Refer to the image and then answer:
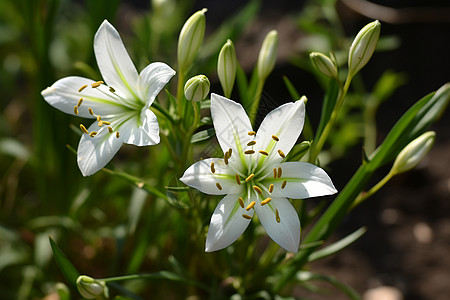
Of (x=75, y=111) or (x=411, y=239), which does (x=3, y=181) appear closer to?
(x=75, y=111)

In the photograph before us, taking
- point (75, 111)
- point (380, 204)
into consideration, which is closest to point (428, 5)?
point (380, 204)

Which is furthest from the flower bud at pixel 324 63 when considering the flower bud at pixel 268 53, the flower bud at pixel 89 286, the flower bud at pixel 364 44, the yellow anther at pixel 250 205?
the flower bud at pixel 89 286

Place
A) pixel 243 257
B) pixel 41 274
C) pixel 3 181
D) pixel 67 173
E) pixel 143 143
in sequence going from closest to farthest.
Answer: pixel 143 143, pixel 243 257, pixel 41 274, pixel 67 173, pixel 3 181

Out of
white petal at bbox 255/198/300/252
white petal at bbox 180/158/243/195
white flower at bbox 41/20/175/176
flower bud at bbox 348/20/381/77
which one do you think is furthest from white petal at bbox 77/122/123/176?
flower bud at bbox 348/20/381/77

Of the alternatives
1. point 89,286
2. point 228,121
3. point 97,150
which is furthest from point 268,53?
point 89,286

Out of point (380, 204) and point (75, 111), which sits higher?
point (75, 111)

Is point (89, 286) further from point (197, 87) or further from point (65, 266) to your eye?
point (197, 87)

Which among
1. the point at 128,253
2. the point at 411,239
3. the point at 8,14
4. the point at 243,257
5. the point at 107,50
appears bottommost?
the point at 411,239
